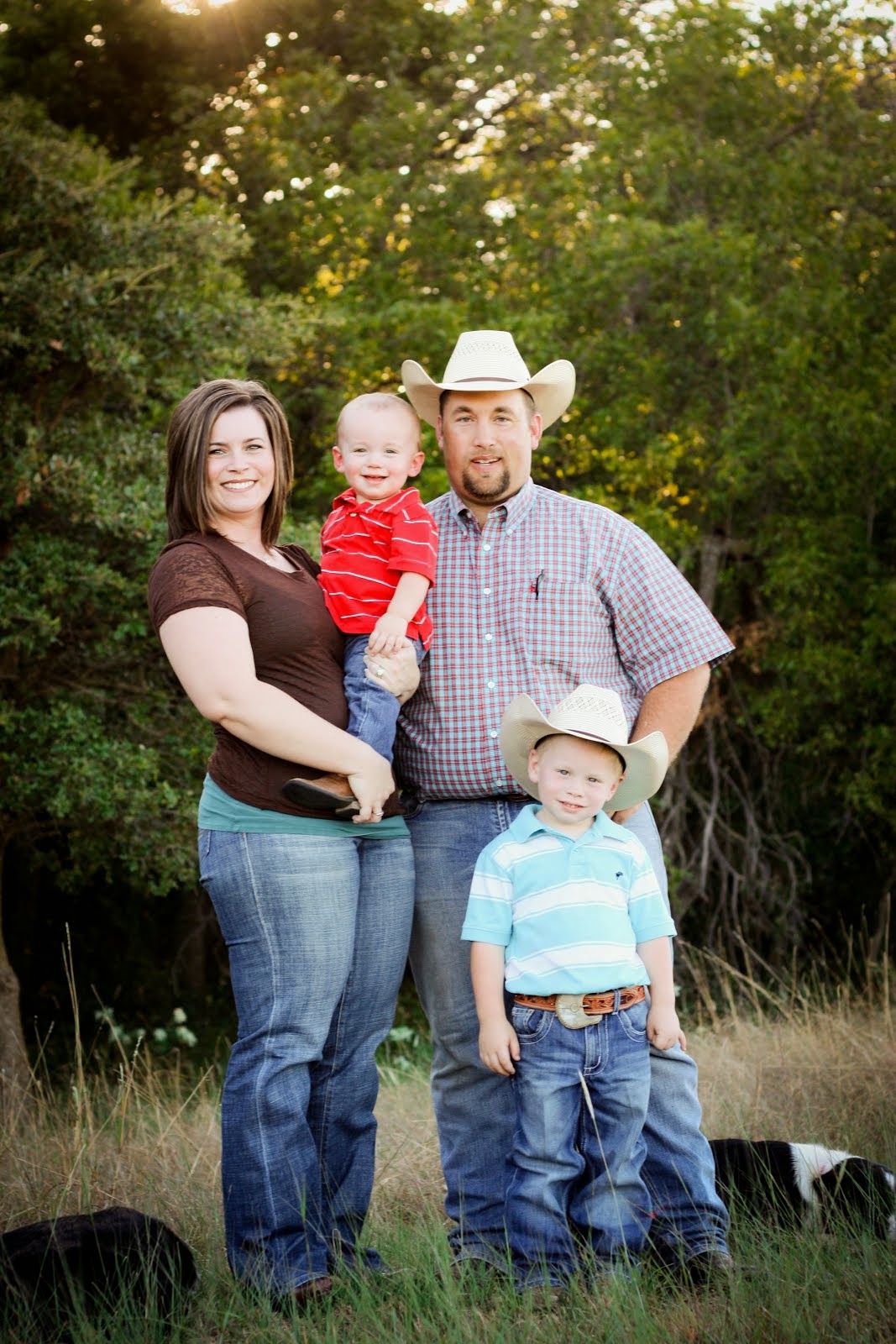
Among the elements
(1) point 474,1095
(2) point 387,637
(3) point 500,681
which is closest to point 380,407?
(2) point 387,637

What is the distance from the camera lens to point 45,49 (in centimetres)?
1257

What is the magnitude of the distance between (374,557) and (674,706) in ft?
2.89

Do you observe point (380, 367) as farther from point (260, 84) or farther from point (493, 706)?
point (493, 706)

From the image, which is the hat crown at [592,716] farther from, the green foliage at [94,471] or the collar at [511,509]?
the green foliage at [94,471]

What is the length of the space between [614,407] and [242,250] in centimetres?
399

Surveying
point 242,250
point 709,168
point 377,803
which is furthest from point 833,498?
point 377,803

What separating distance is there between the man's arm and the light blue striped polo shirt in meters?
0.41

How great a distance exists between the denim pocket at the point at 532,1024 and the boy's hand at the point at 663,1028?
0.86 feet

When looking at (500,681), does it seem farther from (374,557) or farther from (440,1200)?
(440,1200)

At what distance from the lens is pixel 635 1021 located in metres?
3.11

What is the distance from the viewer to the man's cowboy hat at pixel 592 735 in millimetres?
3090

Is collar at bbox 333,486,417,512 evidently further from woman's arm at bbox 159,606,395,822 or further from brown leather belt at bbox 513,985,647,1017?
brown leather belt at bbox 513,985,647,1017

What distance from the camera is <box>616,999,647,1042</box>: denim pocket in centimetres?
307

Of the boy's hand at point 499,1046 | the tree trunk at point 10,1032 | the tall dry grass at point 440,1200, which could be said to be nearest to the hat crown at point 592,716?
the boy's hand at point 499,1046
